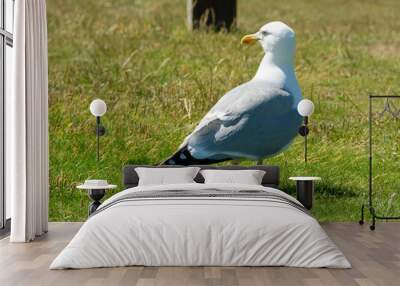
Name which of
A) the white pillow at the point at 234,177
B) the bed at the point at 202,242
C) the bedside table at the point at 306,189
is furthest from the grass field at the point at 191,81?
the bed at the point at 202,242

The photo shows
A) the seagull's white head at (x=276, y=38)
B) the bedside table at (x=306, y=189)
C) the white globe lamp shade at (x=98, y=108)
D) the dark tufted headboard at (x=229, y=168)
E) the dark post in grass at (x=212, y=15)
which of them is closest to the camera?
the bedside table at (x=306, y=189)

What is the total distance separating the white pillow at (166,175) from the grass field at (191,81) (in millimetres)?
604

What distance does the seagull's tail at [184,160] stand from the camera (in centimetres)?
709

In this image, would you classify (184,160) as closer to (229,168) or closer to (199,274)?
(229,168)

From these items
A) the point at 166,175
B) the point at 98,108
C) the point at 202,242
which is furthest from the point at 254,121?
the point at 202,242

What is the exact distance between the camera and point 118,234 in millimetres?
4473

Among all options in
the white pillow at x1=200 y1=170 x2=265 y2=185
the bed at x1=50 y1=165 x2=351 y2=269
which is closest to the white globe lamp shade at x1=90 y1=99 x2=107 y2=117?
the white pillow at x1=200 y1=170 x2=265 y2=185

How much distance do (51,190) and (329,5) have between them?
3.98 m

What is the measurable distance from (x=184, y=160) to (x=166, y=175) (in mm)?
656

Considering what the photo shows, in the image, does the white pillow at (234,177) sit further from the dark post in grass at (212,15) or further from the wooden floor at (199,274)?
the dark post in grass at (212,15)

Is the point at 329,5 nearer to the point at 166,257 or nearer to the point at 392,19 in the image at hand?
the point at 392,19

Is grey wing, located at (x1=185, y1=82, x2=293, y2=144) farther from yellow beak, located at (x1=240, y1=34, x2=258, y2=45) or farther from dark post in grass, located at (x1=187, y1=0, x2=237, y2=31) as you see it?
dark post in grass, located at (x1=187, y1=0, x2=237, y2=31)

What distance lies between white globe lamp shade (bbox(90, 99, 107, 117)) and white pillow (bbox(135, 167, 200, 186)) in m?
0.83

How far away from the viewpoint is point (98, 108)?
7055 mm
